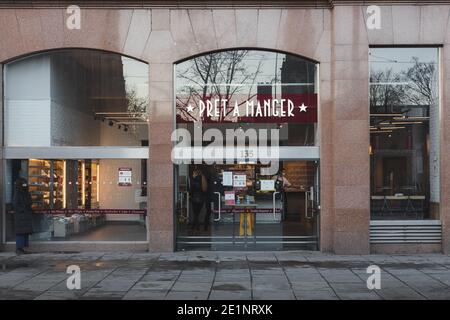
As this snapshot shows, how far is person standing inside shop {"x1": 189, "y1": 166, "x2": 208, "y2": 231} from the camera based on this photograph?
1508cm

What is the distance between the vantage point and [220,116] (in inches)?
594

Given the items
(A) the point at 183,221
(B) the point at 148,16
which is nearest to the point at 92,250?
(A) the point at 183,221

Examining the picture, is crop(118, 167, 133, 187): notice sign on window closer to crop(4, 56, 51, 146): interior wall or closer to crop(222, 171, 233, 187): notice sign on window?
crop(4, 56, 51, 146): interior wall

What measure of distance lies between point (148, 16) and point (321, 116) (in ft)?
15.9

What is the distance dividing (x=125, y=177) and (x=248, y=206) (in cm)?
315

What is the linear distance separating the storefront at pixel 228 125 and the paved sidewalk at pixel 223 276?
0.84 meters

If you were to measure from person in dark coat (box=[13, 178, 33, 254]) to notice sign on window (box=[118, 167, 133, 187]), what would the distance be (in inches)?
87.9

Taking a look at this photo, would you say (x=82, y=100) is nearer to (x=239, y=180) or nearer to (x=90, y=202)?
(x=90, y=202)

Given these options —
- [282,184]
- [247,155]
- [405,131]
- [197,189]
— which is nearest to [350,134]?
[405,131]

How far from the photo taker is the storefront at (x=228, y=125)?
1455cm

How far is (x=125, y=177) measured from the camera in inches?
595

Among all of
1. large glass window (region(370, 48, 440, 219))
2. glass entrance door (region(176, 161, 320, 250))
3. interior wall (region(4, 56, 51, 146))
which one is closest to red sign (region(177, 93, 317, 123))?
glass entrance door (region(176, 161, 320, 250))

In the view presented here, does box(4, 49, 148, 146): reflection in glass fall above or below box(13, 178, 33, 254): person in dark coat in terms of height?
above

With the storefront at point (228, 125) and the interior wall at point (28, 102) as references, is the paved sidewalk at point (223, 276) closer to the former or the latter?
the storefront at point (228, 125)
